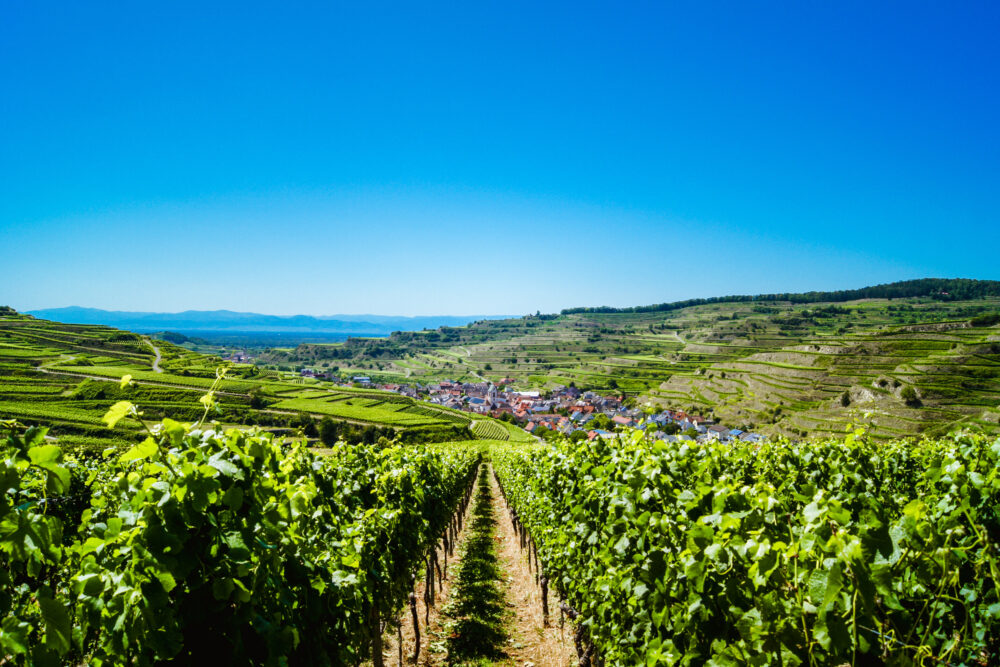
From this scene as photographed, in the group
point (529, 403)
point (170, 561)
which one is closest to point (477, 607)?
point (170, 561)

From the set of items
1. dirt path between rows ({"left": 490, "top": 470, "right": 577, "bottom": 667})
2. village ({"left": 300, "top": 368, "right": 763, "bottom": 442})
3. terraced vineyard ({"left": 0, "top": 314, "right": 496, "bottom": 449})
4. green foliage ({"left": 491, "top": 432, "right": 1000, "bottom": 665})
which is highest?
green foliage ({"left": 491, "top": 432, "right": 1000, "bottom": 665})

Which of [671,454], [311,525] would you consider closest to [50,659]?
[311,525]

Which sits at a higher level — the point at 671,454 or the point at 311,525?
the point at 671,454

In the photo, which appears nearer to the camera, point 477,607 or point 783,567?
point 783,567

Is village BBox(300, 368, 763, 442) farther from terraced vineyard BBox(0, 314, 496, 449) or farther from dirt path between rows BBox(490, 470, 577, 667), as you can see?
dirt path between rows BBox(490, 470, 577, 667)

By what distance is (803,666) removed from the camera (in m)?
2.54

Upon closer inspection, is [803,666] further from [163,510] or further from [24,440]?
[24,440]

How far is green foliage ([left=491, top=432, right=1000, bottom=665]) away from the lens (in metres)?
2.13

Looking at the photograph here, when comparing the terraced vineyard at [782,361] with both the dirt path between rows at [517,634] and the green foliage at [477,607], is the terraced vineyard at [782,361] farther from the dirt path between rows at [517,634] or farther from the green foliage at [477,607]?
the green foliage at [477,607]

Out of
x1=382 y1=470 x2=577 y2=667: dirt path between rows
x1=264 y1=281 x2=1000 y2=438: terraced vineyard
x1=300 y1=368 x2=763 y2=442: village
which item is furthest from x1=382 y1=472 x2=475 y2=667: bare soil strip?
x1=300 y1=368 x2=763 y2=442: village

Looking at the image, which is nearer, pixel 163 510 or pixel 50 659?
pixel 50 659

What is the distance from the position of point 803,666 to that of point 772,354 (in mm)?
78625

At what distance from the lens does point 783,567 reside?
2682 mm

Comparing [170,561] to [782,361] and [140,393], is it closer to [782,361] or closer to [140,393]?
[140,393]
